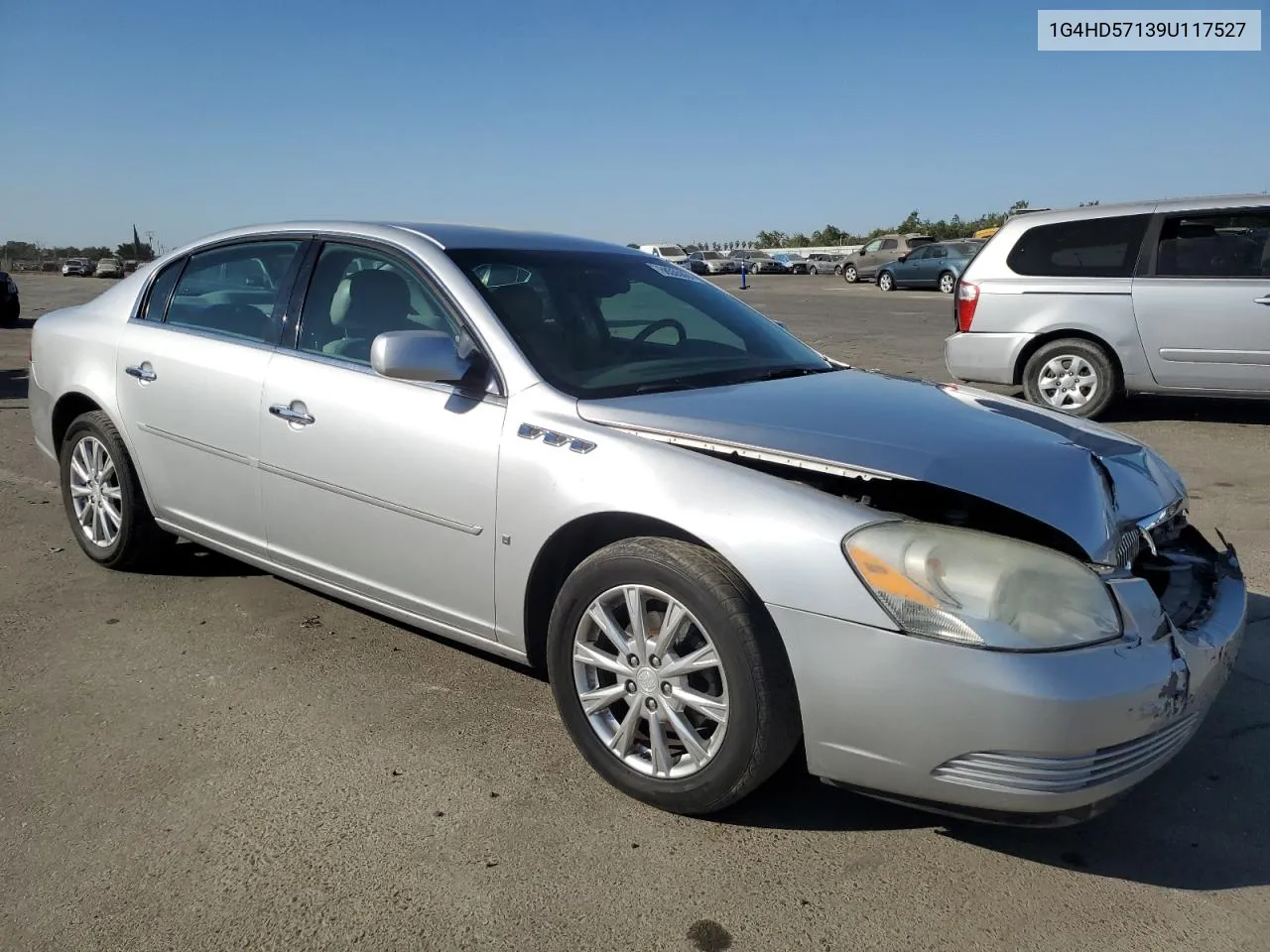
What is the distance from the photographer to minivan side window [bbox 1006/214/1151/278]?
8211 millimetres

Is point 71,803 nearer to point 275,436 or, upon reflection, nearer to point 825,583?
point 275,436

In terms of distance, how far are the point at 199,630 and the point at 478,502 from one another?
1.65 metres

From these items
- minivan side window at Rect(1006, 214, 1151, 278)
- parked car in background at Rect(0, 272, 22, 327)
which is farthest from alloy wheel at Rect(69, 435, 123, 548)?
parked car in background at Rect(0, 272, 22, 327)

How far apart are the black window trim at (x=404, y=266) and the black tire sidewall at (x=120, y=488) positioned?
1.14 m

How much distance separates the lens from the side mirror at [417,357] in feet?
10.4

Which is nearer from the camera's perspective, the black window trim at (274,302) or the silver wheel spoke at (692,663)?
the silver wheel spoke at (692,663)

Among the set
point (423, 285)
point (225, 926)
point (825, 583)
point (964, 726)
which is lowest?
point (225, 926)

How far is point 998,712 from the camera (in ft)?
7.64

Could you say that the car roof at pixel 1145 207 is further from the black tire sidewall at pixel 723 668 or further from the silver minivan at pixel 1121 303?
the black tire sidewall at pixel 723 668

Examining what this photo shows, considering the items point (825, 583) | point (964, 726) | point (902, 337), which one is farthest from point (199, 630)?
point (902, 337)

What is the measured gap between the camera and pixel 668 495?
2.75m

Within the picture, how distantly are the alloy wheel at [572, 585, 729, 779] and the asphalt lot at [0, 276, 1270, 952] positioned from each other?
0.18 m

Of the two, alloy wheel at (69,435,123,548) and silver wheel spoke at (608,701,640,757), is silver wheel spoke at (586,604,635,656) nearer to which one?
silver wheel spoke at (608,701,640,757)

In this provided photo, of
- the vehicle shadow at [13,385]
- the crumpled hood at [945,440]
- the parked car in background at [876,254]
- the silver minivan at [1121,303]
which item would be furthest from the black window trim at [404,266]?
the parked car in background at [876,254]
